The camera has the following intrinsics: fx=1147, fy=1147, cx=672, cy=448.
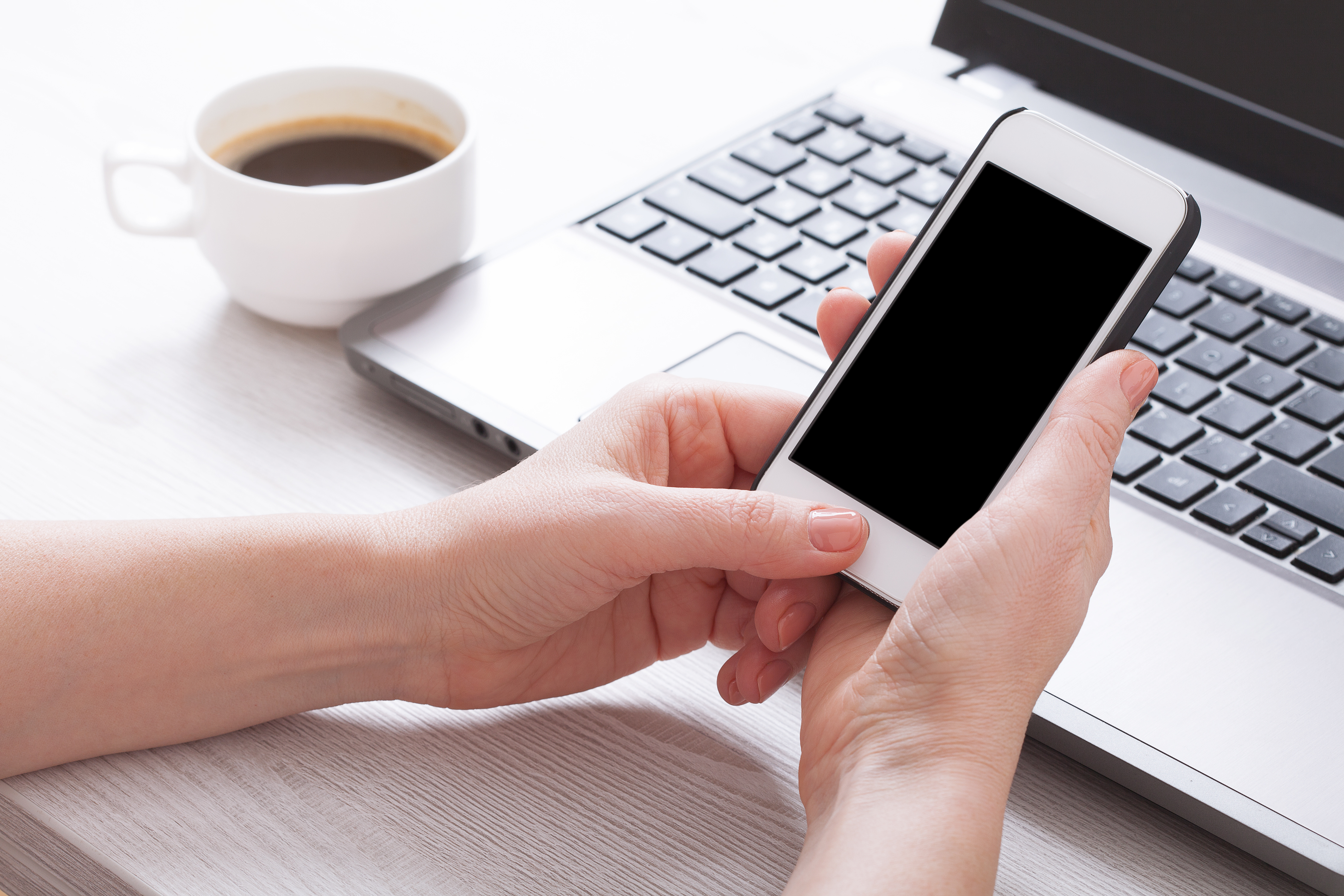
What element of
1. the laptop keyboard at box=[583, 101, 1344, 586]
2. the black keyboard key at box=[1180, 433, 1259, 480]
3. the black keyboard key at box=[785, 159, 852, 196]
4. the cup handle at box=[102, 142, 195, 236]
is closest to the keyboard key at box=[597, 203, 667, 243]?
the laptop keyboard at box=[583, 101, 1344, 586]

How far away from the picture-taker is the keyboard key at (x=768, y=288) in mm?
721

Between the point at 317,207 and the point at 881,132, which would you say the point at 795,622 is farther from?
the point at 881,132

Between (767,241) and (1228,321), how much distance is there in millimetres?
293

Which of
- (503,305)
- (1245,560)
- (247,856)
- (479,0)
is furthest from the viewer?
(479,0)

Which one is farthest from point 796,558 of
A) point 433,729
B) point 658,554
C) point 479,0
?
point 479,0

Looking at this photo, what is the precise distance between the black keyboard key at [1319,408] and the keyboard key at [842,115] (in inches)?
14.7

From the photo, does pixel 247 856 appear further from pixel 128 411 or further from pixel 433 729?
pixel 128 411

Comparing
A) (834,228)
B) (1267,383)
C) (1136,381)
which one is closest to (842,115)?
(834,228)

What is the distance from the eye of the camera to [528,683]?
531 millimetres

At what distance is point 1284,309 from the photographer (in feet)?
2.38

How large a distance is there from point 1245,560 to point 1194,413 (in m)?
0.11

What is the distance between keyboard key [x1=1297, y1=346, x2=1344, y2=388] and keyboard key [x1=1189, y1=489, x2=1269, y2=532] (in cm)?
13

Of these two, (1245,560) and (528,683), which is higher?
(1245,560)

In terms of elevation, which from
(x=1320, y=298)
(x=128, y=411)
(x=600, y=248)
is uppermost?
(x=1320, y=298)
